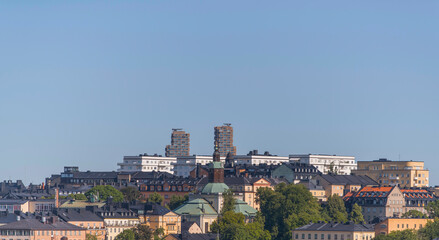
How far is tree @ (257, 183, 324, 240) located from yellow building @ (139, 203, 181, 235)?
14.4 metres

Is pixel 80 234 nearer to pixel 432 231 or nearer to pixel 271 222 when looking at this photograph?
pixel 271 222

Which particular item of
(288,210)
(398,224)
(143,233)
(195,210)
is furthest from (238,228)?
(398,224)

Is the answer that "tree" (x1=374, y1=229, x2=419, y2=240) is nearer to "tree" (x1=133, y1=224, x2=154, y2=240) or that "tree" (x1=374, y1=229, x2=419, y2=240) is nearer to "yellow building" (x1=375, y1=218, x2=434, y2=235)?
"yellow building" (x1=375, y1=218, x2=434, y2=235)

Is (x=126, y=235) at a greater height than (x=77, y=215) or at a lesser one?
lesser

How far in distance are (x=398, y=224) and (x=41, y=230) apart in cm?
5187

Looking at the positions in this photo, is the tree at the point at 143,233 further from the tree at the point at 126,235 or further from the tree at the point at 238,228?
the tree at the point at 238,228

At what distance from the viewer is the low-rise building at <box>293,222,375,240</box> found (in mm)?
168125

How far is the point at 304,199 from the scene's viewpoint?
634 feet

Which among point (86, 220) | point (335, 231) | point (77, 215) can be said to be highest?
point (77, 215)

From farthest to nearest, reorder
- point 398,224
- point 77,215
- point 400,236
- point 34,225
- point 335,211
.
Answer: point 335,211
point 398,224
point 77,215
point 400,236
point 34,225

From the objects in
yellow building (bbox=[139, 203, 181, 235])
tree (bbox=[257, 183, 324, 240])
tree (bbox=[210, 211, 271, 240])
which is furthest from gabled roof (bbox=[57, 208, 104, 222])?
tree (bbox=[257, 183, 324, 240])

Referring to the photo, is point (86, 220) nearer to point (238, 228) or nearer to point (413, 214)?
point (238, 228)

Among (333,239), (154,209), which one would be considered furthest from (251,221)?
(333,239)

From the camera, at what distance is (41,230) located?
161 metres
